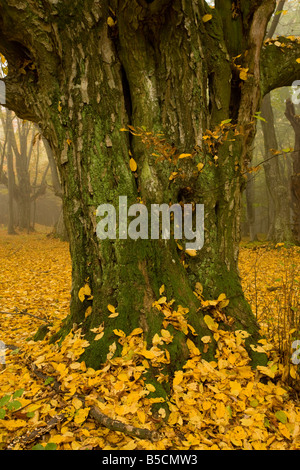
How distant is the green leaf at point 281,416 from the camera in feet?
5.50

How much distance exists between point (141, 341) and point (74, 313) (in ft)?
2.34

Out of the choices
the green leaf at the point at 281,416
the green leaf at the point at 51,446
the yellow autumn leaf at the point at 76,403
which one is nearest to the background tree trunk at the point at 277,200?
the green leaf at the point at 281,416

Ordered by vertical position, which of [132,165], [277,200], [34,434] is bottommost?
[34,434]

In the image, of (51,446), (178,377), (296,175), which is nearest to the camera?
(51,446)

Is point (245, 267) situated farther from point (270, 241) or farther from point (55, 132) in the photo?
point (55, 132)

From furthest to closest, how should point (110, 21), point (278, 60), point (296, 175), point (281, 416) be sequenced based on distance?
point (296, 175), point (278, 60), point (110, 21), point (281, 416)

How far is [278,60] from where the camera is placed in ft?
9.23

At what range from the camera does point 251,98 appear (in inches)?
101

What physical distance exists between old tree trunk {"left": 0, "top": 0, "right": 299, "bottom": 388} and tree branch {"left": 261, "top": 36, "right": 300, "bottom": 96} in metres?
0.28

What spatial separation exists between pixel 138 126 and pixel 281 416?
7.58ft

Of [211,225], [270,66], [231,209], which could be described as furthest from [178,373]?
[270,66]

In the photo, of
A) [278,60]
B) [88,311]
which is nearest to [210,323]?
[88,311]

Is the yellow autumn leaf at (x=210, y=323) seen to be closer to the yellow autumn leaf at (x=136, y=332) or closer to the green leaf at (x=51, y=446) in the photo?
the yellow autumn leaf at (x=136, y=332)

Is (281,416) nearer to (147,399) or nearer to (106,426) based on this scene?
(147,399)
